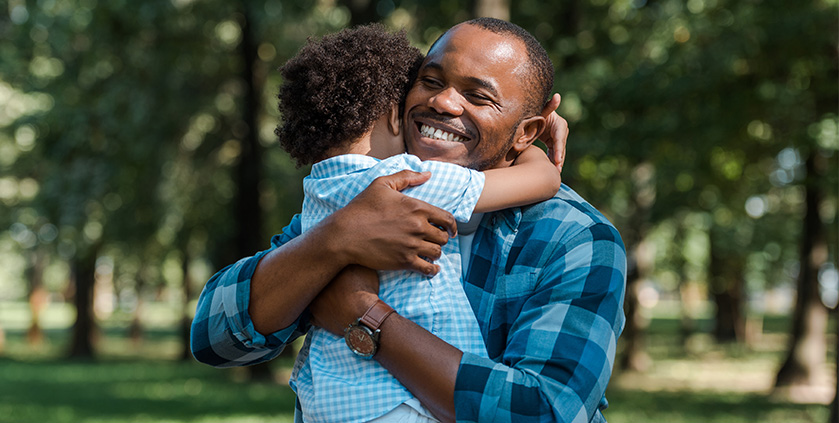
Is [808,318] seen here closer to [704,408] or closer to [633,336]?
[704,408]

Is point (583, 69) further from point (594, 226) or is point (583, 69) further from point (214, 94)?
point (594, 226)

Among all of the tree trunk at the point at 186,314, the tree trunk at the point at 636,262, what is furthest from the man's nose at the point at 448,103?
the tree trunk at the point at 186,314

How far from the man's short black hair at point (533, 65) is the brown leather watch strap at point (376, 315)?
63cm

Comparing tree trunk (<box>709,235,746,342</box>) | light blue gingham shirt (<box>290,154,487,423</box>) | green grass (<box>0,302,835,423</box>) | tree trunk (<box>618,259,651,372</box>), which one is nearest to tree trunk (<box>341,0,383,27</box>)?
green grass (<box>0,302,835,423</box>)

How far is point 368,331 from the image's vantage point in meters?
1.91

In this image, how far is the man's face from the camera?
6.95ft

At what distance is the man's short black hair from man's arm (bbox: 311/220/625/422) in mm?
427

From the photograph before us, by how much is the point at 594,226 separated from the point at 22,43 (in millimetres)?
16519

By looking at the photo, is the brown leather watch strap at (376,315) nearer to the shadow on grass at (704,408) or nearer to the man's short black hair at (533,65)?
the man's short black hair at (533,65)

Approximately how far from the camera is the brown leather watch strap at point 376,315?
1.91m

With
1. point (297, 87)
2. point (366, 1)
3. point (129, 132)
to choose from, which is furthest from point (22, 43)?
point (297, 87)

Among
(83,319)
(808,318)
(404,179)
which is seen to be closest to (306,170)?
(808,318)

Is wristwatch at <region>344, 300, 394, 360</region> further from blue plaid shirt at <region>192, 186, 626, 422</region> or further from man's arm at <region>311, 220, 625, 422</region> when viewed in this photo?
blue plaid shirt at <region>192, 186, 626, 422</region>

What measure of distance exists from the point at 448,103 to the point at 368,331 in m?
0.59
